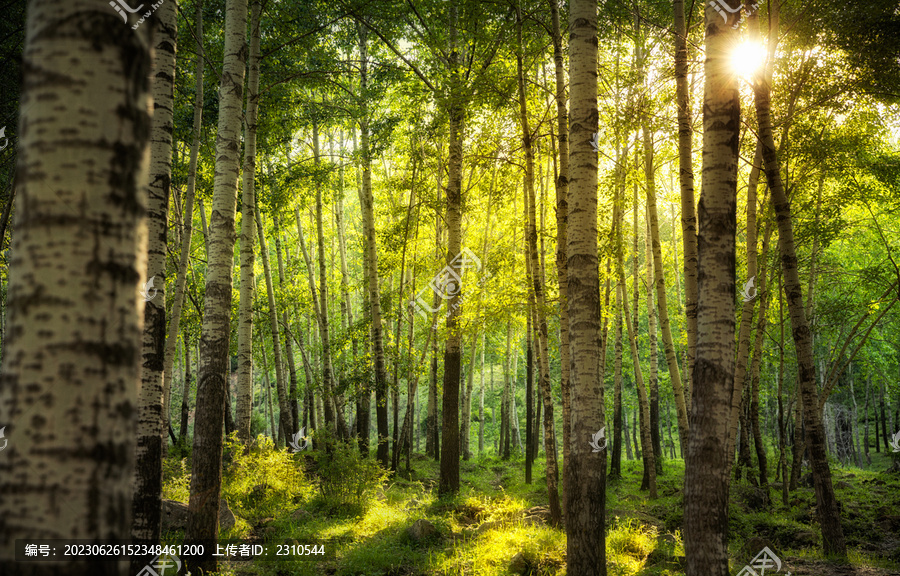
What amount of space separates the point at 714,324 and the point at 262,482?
28.0 ft

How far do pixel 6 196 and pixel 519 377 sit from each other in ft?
111

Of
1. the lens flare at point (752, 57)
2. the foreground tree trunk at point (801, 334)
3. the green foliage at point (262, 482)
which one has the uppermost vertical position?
the lens flare at point (752, 57)

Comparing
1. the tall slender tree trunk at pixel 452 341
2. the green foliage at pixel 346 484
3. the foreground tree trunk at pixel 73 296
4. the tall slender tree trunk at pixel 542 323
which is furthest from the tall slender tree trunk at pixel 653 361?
the foreground tree trunk at pixel 73 296

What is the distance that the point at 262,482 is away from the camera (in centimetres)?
912

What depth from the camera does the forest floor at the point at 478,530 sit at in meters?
6.15

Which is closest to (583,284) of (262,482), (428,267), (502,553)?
(502,553)

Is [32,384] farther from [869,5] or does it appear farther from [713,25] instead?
[869,5]

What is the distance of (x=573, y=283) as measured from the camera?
5.31 metres

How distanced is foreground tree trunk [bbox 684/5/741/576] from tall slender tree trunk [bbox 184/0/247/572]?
15.1 ft

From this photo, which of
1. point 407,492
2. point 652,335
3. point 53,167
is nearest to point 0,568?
point 53,167

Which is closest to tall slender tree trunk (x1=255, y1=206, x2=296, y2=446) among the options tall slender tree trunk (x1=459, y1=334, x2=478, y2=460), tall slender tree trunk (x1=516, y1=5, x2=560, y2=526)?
tall slender tree trunk (x1=459, y1=334, x2=478, y2=460)

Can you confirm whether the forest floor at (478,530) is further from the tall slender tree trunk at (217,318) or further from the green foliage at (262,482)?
the tall slender tree trunk at (217,318)

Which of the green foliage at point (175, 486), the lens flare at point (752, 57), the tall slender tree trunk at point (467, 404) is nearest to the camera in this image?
the lens flare at point (752, 57)

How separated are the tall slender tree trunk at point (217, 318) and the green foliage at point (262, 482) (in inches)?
139
